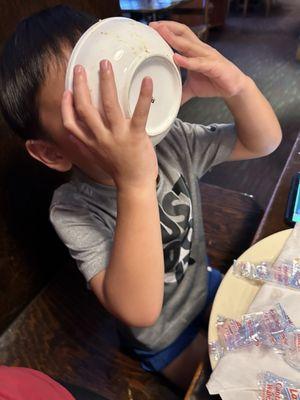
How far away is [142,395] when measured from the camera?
76 cm

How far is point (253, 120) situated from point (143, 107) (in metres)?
0.34

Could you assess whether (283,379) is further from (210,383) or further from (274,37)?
(274,37)

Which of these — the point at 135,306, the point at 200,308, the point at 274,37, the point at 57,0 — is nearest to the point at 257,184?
the point at 200,308

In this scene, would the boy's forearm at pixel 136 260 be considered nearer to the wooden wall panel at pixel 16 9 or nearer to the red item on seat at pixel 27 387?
the red item on seat at pixel 27 387

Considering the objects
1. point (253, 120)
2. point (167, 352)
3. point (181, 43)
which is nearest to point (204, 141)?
point (253, 120)

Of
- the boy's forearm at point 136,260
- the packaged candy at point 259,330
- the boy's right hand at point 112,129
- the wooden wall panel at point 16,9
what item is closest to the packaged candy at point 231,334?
the packaged candy at point 259,330

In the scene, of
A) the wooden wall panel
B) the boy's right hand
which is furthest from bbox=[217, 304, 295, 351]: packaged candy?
the wooden wall panel

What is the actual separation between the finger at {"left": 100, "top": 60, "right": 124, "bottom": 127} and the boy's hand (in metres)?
0.15

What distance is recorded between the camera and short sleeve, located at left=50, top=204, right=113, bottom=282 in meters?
0.59

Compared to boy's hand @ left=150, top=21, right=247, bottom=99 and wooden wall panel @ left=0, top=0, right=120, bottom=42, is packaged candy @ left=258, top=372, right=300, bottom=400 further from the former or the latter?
wooden wall panel @ left=0, top=0, right=120, bottom=42

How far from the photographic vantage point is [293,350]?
463mm

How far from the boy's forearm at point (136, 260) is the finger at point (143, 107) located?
3.9 inches

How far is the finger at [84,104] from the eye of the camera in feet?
1.39

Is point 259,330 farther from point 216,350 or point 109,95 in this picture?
point 109,95
